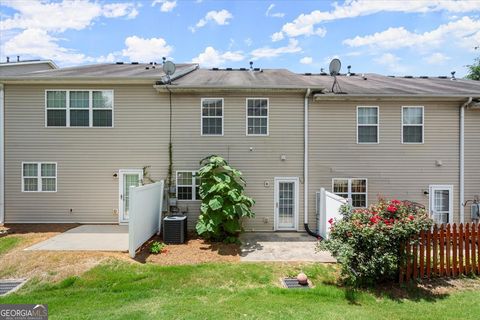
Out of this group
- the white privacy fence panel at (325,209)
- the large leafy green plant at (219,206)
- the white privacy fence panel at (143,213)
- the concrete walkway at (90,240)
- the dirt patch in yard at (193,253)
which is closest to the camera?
the dirt patch in yard at (193,253)

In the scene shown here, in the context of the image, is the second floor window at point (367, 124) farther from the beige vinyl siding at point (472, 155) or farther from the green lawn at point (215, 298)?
the green lawn at point (215, 298)

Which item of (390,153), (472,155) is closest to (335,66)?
(390,153)

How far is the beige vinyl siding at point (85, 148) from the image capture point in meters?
10.2

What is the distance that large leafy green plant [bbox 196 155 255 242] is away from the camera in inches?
328

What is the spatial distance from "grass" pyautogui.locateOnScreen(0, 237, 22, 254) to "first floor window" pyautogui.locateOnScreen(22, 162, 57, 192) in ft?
7.23

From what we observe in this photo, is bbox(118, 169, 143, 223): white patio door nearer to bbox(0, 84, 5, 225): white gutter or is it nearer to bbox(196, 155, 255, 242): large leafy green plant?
bbox(196, 155, 255, 242): large leafy green plant

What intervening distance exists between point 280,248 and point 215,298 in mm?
3404

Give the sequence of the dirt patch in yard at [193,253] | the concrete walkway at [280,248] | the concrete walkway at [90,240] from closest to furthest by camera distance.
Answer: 1. the dirt patch in yard at [193,253]
2. the concrete walkway at [280,248]
3. the concrete walkway at [90,240]

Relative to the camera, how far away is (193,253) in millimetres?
7727

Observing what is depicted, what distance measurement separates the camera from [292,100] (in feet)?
33.6

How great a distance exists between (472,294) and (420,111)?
278 inches

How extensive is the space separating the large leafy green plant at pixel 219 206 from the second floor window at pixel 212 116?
5.67 feet

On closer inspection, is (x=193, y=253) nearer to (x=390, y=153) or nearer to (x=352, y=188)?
(x=352, y=188)

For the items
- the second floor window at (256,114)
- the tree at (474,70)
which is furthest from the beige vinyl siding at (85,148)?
the tree at (474,70)
